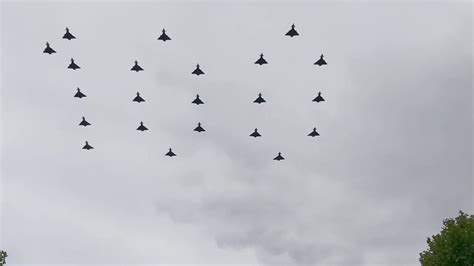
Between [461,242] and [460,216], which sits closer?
[461,242]

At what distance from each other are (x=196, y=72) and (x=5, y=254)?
24586 millimetres

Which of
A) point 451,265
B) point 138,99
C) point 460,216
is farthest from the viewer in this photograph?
point 138,99

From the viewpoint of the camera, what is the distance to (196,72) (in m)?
56.9

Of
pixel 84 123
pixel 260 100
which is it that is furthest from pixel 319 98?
pixel 84 123

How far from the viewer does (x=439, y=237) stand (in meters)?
54.6

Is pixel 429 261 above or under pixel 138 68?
under

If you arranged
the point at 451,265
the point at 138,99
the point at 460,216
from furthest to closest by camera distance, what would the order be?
the point at 138,99 → the point at 460,216 → the point at 451,265

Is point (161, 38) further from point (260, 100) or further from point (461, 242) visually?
point (461, 242)

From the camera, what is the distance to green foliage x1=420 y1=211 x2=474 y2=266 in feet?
171

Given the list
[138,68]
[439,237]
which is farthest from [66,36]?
[439,237]

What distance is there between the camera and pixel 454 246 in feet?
173

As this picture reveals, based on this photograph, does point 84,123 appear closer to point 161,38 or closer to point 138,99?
point 138,99

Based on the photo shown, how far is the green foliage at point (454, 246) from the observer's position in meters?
52.2

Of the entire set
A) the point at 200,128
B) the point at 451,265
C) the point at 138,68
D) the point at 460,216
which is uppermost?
the point at 138,68
